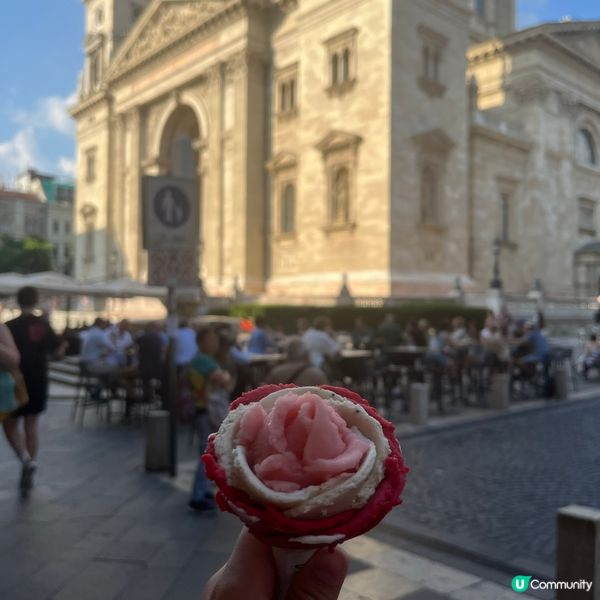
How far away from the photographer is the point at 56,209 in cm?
8419

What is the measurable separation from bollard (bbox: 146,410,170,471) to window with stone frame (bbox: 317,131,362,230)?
17.2m

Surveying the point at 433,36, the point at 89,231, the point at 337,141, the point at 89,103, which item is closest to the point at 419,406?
the point at 337,141

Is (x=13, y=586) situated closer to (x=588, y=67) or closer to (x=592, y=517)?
(x=592, y=517)

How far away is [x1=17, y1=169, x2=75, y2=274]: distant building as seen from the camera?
83.2m

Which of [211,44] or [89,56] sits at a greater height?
[89,56]

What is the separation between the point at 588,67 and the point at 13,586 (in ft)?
113

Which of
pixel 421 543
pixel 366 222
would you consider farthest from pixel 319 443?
pixel 366 222

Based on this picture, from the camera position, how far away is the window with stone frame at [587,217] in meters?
31.9

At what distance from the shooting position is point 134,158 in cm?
3484

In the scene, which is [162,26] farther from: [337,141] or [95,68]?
[337,141]

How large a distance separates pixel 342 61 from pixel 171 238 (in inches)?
764

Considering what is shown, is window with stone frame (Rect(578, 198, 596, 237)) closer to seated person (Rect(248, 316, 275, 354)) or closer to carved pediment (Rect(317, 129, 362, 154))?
carved pediment (Rect(317, 129, 362, 154))

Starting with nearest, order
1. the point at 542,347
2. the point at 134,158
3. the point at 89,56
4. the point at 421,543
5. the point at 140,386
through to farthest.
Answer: the point at 421,543 < the point at 140,386 < the point at 542,347 < the point at 134,158 < the point at 89,56

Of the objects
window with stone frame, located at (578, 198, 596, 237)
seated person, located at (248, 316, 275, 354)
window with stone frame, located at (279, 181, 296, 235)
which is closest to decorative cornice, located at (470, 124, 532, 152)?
window with stone frame, located at (578, 198, 596, 237)
